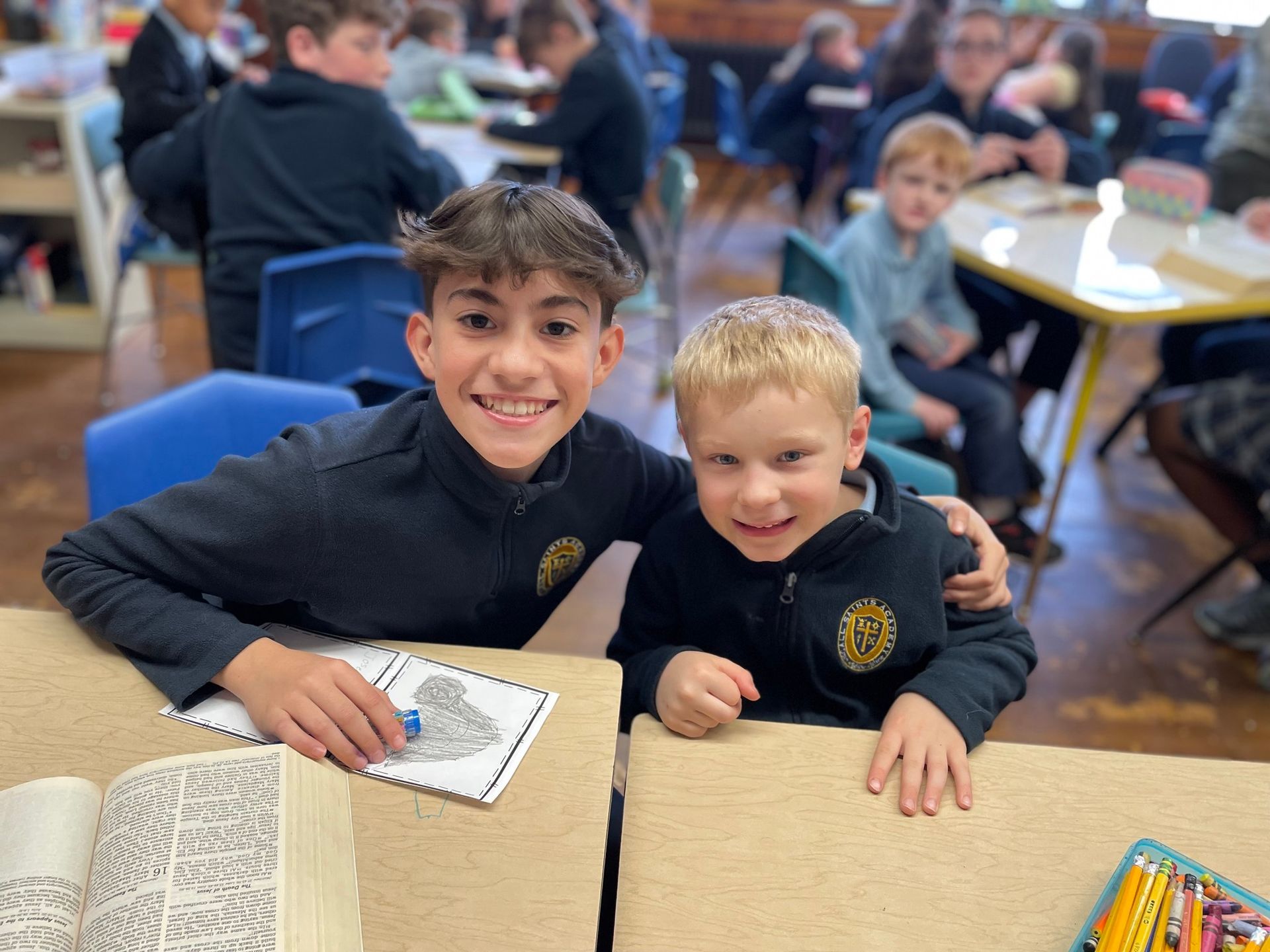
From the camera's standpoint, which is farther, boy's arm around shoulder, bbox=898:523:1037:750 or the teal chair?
the teal chair

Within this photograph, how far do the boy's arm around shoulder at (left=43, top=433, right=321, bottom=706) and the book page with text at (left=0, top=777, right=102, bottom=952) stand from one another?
0.13m

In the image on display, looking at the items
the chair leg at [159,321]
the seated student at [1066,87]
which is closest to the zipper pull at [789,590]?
the chair leg at [159,321]

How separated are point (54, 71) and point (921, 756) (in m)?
3.74

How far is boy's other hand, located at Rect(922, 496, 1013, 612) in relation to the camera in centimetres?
107

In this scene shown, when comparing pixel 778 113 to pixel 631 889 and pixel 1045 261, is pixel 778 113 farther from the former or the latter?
pixel 631 889

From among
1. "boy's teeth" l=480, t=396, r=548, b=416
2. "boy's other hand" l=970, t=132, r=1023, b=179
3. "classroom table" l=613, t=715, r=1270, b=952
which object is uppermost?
"boy's teeth" l=480, t=396, r=548, b=416

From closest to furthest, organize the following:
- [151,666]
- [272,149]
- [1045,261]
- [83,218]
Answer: [151,666]
[272,149]
[1045,261]
[83,218]

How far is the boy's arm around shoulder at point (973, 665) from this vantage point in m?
0.93

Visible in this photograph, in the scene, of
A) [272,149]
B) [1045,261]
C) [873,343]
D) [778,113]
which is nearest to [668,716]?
[873,343]

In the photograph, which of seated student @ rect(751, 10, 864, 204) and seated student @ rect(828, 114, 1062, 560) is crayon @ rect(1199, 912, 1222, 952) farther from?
seated student @ rect(751, 10, 864, 204)

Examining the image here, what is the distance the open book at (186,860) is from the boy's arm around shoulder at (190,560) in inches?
5.3

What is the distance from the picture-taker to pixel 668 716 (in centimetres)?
89

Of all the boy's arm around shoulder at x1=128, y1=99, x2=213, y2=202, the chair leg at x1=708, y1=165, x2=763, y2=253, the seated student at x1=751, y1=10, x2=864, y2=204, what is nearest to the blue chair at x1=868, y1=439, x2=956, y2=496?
the boy's arm around shoulder at x1=128, y1=99, x2=213, y2=202

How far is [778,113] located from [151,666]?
4.37 meters
